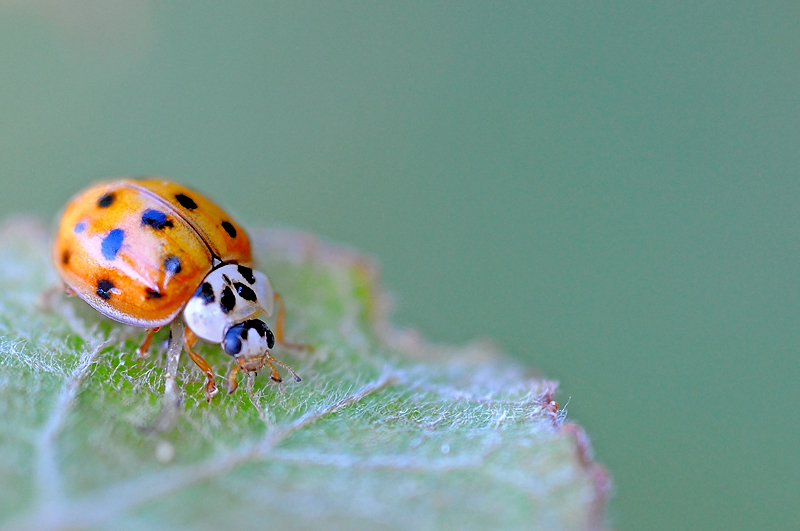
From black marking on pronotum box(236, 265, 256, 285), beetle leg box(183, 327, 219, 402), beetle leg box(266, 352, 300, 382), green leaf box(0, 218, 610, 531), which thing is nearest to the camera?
green leaf box(0, 218, 610, 531)

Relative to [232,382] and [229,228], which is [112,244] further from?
[232,382]

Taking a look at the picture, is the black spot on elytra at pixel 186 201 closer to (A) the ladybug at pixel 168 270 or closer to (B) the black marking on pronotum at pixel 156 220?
(A) the ladybug at pixel 168 270

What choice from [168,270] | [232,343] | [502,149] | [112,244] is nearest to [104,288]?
[112,244]

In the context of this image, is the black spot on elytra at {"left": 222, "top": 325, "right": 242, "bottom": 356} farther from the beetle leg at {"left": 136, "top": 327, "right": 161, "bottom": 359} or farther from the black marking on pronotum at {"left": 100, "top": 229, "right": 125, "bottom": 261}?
the black marking on pronotum at {"left": 100, "top": 229, "right": 125, "bottom": 261}

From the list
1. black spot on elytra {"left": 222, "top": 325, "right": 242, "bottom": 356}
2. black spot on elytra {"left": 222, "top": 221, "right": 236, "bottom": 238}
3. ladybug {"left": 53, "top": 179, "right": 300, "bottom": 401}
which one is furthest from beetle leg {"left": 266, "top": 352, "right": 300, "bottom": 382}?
black spot on elytra {"left": 222, "top": 221, "right": 236, "bottom": 238}

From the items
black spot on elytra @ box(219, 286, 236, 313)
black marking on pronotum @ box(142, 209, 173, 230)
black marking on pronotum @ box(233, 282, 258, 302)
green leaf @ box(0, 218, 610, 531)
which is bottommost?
green leaf @ box(0, 218, 610, 531)

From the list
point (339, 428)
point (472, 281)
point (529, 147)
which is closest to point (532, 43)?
point (529, 147)
